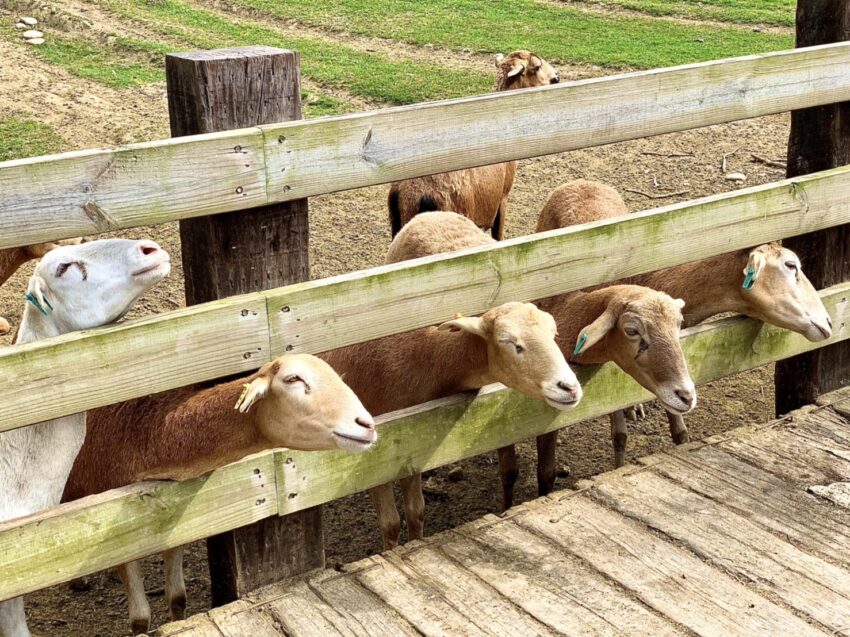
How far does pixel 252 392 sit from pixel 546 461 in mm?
2356

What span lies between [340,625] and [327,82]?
1025cm

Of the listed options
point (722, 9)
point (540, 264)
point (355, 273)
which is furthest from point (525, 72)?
point (722, 9)

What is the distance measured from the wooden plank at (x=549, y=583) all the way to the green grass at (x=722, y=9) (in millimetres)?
13645

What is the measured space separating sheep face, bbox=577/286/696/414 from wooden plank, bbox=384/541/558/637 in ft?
3.33

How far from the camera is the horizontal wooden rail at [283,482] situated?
3400 millimetres

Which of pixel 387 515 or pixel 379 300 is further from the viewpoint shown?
pixel 387 515

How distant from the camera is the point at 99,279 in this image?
364cm

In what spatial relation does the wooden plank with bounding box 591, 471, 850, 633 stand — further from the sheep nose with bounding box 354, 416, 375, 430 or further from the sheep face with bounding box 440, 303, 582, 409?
the sheep nose with bounding box 354, 416, 375, 430

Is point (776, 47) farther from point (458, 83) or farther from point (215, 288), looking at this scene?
point (215, 288)

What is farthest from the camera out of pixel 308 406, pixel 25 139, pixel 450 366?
pixel 25 139

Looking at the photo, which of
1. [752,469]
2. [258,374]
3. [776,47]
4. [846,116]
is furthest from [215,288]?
[776,47]

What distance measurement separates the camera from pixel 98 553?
3.49 meters

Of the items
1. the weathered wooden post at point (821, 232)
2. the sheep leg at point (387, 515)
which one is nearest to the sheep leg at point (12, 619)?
the sheep leg at point (387, 515)

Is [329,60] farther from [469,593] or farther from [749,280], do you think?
[469,593]
